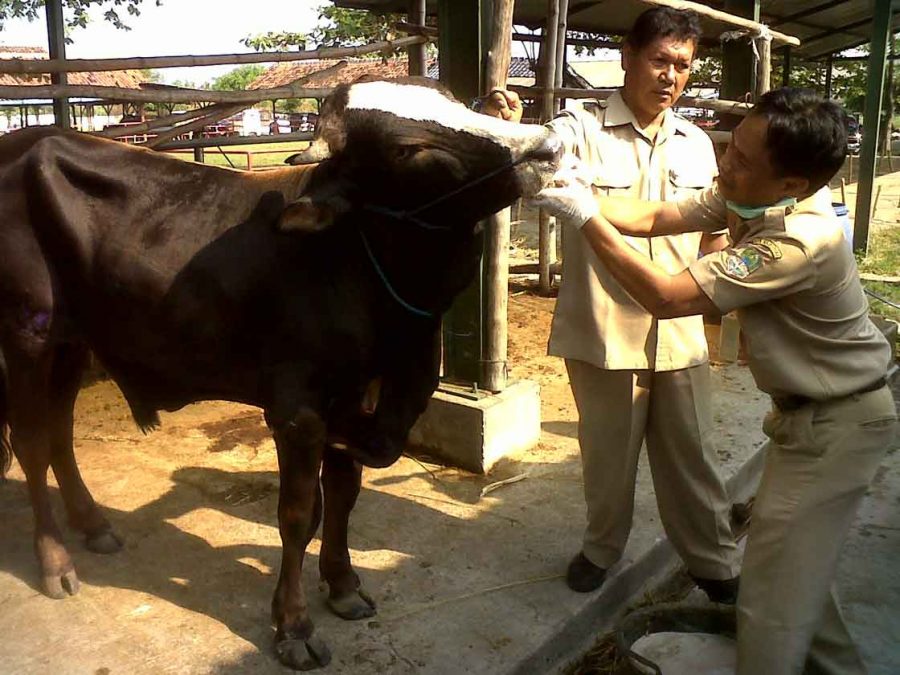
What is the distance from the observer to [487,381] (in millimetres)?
3939

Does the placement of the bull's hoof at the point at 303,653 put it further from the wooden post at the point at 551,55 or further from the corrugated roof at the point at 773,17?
the corrugated roof at the point at 773,17

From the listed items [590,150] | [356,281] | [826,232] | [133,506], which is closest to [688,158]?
[590,150]

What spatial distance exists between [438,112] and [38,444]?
74.9 inches

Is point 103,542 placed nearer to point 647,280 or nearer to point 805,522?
point 647,280

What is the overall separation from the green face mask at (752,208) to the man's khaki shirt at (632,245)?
0.62 meters

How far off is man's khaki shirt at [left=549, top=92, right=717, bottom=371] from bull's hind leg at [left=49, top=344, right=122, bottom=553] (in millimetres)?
1842

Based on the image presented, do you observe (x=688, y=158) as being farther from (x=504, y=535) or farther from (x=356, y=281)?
(x=504, y=535)

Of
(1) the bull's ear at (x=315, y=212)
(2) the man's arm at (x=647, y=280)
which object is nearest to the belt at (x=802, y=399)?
(2) the man's arm at (x=647, y=280)

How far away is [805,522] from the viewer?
6.84 ft

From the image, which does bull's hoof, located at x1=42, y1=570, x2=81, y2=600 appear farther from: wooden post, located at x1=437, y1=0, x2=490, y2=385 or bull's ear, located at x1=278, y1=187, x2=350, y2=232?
wooden post, located at x1=437, y1=0, x2=490, y2=385

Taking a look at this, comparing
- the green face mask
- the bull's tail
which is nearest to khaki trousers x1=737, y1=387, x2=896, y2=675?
the green face mask

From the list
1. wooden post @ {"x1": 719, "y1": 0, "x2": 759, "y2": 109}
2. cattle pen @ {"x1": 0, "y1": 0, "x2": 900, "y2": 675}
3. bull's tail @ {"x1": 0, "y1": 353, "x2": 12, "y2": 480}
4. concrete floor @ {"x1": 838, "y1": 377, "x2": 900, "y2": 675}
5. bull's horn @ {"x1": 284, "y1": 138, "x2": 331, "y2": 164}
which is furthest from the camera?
wooden post @ {"x1": 719, "y1": 0, "x2": 759, "y2": 109}

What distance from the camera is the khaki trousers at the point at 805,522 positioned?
2.08 metres

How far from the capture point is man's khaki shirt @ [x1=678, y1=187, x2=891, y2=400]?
2014 millimetres
